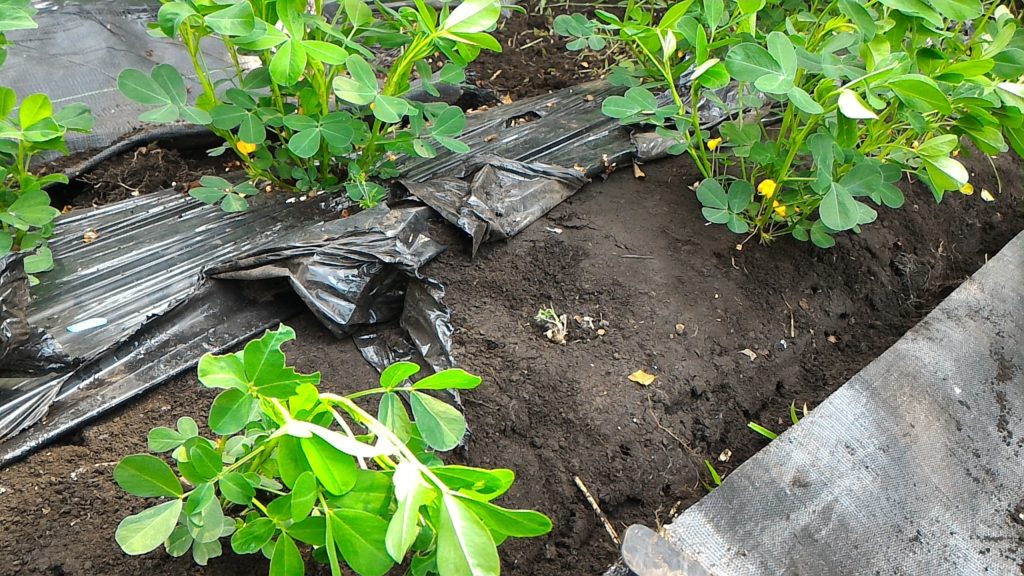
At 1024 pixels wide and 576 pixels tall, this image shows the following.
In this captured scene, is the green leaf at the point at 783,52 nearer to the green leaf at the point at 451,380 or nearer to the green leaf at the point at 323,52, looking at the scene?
the green leaf at the point at 323,52

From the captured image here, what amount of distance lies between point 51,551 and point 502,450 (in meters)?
0.89

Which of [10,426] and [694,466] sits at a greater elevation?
[10,426]

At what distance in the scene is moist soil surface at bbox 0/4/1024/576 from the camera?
1.38 meters

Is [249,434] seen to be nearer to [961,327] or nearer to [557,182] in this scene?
[557,182]

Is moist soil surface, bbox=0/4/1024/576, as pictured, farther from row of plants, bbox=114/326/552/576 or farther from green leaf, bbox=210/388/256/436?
green leaf, bbox=210/388/256/436

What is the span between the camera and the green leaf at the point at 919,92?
4.44 feet

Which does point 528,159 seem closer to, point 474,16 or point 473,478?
point 474,16

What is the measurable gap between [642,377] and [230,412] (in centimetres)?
104

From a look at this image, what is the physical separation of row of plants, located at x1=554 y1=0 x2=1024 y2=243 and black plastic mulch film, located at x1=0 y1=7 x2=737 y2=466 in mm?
461

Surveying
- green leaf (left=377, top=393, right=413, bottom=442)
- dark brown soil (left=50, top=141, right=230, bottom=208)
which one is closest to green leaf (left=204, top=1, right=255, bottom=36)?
dark brown soil (left=50, top=141, right=230, bottom=208)

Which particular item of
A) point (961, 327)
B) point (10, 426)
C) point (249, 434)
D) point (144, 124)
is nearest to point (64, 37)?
point (144, 124)

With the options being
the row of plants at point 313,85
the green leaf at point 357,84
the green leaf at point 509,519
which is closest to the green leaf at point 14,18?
the row of plants at point 313,85

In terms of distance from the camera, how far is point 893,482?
1.49m

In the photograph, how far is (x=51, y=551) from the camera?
124cm
